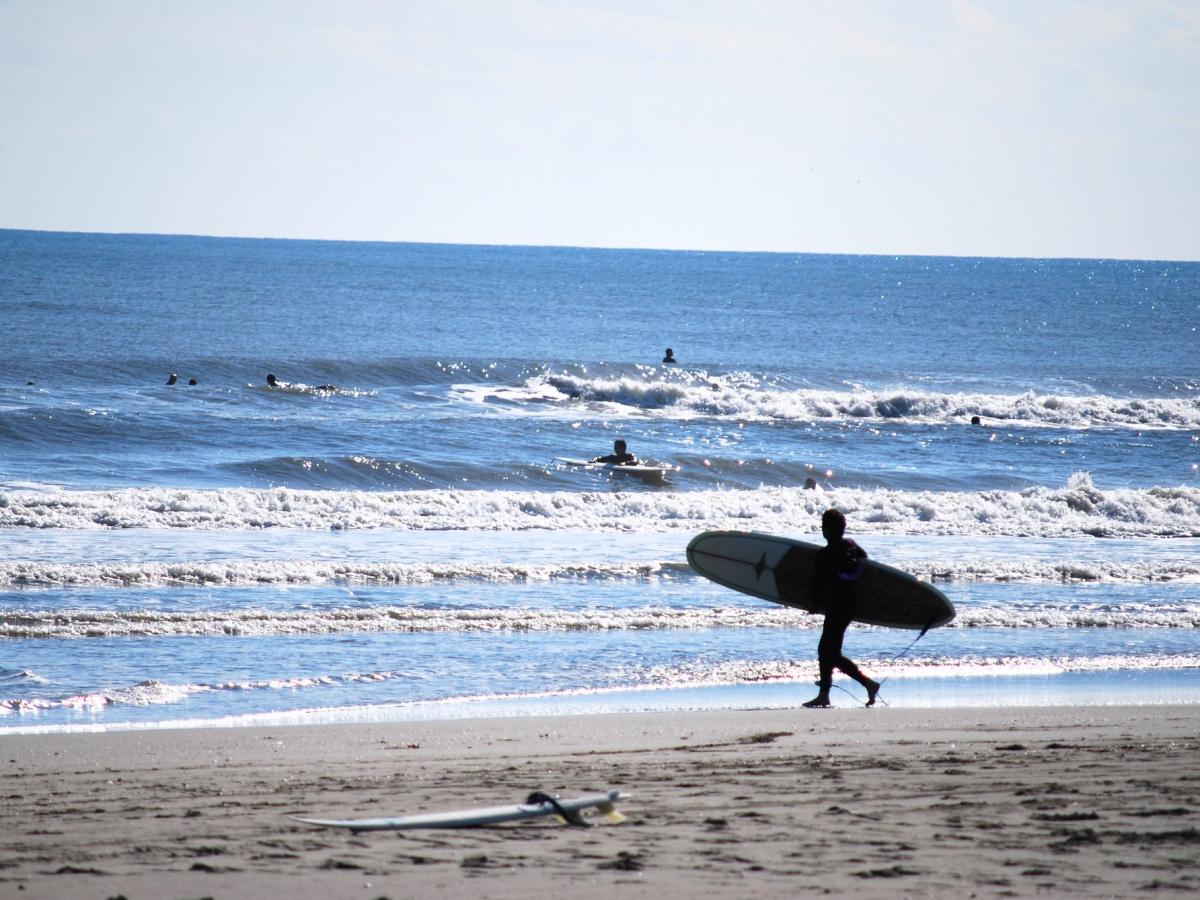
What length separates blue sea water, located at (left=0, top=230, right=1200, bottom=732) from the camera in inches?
426

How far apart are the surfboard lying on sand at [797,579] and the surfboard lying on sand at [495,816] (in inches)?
188

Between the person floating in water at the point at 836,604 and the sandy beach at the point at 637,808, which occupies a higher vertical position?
the person floating in water at the point at 836,604

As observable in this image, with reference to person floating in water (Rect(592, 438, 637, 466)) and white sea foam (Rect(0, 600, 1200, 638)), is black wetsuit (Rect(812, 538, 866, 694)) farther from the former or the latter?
person floating in water (Rect(592, 438, 637, 466))

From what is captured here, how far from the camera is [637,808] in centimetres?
535

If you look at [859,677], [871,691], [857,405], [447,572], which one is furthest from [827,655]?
[857,405]

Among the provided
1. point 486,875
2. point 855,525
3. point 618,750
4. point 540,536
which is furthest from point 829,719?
point 855,525

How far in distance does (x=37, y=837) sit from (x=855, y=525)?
705 inches

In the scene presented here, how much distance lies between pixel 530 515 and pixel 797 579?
34.5 feet

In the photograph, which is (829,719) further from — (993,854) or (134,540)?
(134,540)

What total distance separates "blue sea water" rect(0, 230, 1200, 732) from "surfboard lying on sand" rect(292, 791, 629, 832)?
4.17 meters

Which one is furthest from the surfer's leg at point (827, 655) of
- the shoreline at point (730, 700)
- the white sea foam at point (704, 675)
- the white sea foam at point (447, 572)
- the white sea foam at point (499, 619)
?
the white sea foam at point (447, 572)

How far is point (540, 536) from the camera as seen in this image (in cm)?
1925

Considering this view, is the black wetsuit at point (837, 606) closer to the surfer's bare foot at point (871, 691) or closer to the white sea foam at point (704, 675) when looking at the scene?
the surfer's bare foot at point (871, 691)

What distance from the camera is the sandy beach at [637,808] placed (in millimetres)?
4184
